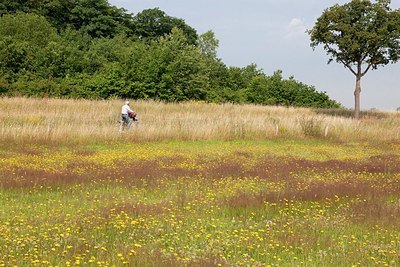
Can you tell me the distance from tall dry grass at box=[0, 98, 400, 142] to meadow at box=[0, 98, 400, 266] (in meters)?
0.19

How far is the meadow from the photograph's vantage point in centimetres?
729

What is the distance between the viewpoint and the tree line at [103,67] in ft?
163

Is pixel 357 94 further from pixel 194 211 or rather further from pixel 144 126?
pixel 194 211

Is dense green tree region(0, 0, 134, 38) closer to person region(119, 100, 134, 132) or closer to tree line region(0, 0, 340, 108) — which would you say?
tree line region(0, 0, 340, 108)

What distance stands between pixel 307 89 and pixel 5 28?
43612 mm

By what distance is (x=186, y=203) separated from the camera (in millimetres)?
11055

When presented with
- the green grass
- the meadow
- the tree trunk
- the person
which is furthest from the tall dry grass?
the tree trunk

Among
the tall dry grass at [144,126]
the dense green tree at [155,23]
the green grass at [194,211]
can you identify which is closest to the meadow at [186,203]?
the green grass at [194,211]

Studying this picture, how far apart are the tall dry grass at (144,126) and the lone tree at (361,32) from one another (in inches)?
462

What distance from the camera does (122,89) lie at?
5009 centimetres

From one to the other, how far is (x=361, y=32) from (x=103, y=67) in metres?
30.8

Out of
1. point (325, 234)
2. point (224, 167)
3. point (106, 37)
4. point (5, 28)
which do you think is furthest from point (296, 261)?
point (106, 37)

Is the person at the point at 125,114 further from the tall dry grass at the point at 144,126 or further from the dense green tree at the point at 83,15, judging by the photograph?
the dense green tree at the point at 83,15

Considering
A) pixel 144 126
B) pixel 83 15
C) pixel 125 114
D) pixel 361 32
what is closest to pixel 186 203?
pixel 144 126
